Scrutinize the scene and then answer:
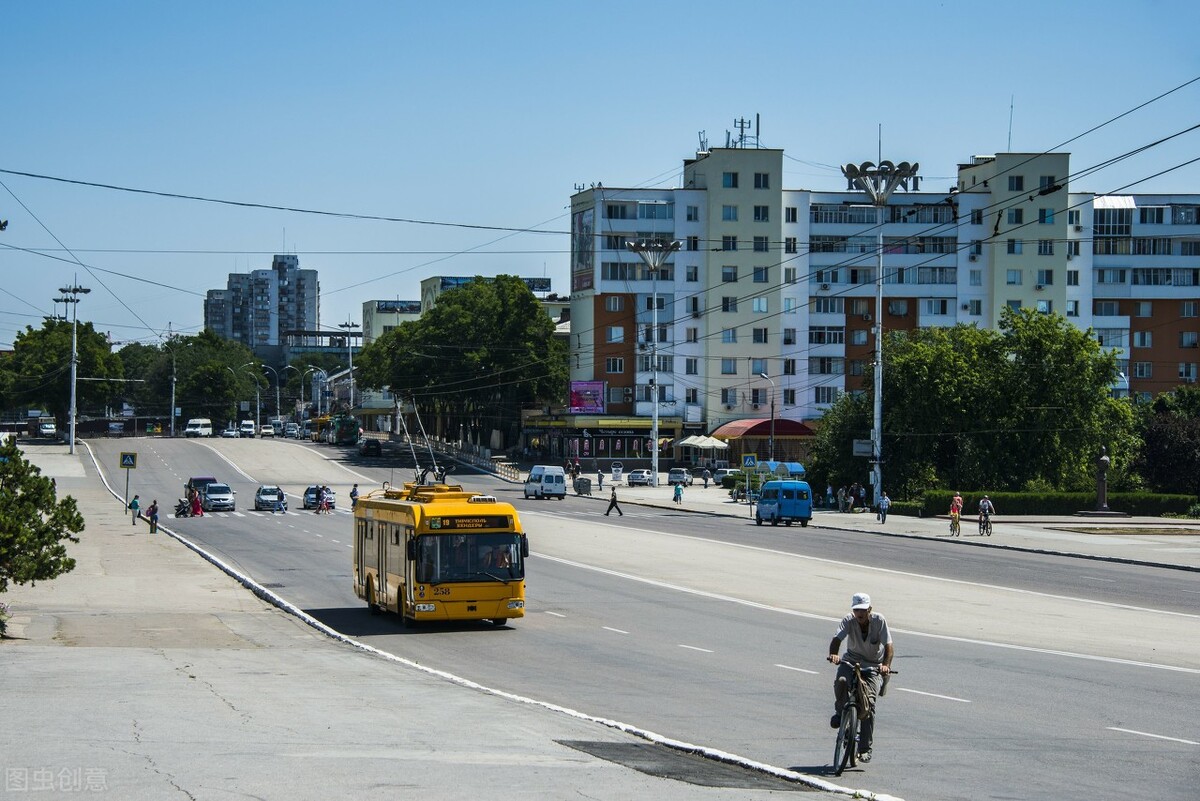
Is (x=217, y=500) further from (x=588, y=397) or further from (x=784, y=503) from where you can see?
(x=588, y=397)

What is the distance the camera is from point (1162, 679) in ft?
62.8

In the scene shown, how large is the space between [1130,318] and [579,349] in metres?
47.2

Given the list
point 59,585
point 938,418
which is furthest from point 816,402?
point 59,585

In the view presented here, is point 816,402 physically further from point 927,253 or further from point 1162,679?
point 1162,679

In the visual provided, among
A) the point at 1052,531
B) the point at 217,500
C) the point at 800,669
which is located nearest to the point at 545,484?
the point at 217,500

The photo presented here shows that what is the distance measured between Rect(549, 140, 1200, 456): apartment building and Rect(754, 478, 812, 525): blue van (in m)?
48.5

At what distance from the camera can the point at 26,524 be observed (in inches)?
926

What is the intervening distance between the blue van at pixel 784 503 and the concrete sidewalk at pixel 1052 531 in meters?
0.80

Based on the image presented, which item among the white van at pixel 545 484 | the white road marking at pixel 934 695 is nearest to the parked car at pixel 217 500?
the white van at pixel 545 484

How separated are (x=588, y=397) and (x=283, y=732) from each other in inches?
3924

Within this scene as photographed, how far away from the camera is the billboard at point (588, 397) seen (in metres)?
113

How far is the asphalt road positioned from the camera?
13.5m

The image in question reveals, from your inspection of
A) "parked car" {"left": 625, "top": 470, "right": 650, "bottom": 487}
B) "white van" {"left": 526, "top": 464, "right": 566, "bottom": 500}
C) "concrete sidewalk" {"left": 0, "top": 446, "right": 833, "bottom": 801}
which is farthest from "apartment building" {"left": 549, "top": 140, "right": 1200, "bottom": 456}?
"concrete sidewalk" {"left": 0, "top": 446, "right": 833, "bottom": 801}

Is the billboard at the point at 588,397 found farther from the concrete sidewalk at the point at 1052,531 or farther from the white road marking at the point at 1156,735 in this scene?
the white road marking at the point at 1156,735
